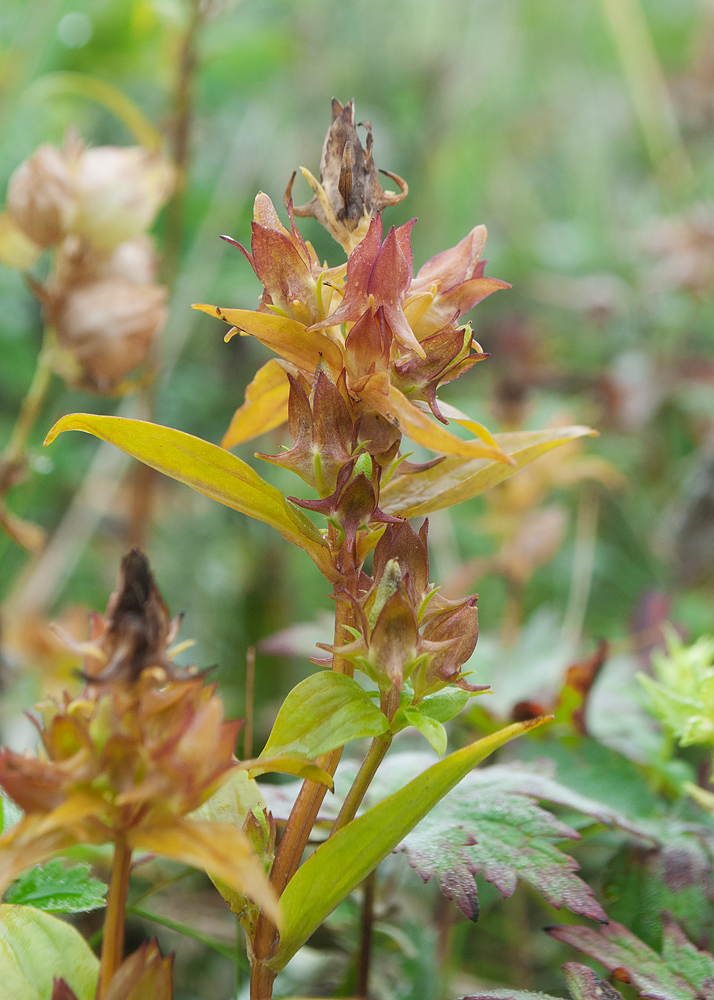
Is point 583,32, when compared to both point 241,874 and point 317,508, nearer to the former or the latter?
point 317,508

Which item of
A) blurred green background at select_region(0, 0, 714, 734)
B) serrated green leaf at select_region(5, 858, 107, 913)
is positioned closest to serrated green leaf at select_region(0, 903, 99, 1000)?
serrated green leaf at select_region(5, 858, 107, 913)

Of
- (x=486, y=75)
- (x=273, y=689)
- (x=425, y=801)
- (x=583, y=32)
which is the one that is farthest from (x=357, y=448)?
(x=583, y=32)

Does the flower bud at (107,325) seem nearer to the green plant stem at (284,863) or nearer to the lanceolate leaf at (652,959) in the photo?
the green plant stem at (284,863)

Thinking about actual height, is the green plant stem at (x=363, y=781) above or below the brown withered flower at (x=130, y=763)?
below

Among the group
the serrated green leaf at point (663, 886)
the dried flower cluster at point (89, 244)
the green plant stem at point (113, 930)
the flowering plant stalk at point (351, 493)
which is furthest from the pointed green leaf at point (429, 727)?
the dried flower cluster at point (89, 244)

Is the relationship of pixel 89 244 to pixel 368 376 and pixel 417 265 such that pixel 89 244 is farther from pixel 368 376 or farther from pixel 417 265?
pixel 417 265

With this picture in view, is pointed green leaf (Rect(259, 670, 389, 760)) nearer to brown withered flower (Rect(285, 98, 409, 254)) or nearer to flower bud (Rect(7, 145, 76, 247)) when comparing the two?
brown withered flower (Rect(285, 98, 409, 254))
